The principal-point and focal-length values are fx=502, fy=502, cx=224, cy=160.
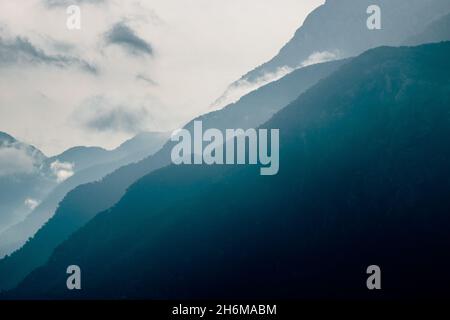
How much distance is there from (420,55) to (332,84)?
110 ft

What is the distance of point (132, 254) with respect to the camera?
185500 millimetres

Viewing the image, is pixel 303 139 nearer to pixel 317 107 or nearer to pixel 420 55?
pixel 317 107

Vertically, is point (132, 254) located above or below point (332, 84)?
below

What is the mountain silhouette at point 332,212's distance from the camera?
133750 mm

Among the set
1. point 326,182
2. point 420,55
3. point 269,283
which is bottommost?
point 269,283

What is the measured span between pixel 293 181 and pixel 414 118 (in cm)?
4338

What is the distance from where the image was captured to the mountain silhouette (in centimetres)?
13375

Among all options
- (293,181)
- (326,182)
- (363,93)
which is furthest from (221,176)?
(363,93)

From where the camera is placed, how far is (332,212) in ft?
500

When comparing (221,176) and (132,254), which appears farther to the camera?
(221,176)
